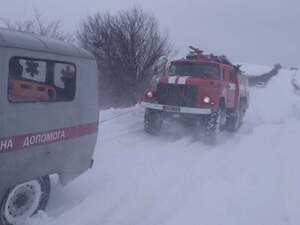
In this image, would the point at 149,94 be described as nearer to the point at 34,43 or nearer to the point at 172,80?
the point at 172,80

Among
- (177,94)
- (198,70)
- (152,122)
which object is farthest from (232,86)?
(152,122)

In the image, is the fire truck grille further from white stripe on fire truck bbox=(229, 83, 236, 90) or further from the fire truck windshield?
white stripe on fire truck bbox=(229, 83, 236, 90)

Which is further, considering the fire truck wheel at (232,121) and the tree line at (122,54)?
the tree line at (122,54)

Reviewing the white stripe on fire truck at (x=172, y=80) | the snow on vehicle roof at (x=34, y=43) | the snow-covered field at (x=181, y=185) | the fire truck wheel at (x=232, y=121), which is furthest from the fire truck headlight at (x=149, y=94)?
the snow on vehicle roof at (x=34, y=43)

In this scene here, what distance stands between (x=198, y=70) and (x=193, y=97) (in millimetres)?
1137

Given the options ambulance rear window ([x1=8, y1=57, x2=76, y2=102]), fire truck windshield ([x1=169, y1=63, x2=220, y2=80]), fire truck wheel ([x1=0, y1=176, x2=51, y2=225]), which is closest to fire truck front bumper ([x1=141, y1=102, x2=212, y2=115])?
fire truck windshield ([x1=169, y1=63, x2=220, y2=80])

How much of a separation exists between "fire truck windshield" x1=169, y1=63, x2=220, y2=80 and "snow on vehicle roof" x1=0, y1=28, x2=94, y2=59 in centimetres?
680

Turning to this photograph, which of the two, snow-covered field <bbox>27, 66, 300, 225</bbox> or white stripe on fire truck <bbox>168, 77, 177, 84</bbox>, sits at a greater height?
white stripe on fire truck <bbox>168, 77, 177, 84</bbox>

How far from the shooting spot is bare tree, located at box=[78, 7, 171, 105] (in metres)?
24.1

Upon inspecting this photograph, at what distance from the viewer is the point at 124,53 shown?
24.2 metres

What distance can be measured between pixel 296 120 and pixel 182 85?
276 inches

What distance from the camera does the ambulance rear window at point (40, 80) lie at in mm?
5062

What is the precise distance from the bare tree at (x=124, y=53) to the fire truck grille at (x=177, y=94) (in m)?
11.4

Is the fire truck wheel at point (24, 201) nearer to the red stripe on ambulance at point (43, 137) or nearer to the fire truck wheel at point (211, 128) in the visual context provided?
the red stripe on ambulance at point (43, 137)
